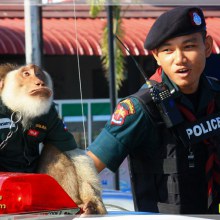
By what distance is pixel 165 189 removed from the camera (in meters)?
2.51

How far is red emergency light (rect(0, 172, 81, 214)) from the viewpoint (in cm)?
174

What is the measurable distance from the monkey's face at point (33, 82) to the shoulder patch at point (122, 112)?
0.31 metres

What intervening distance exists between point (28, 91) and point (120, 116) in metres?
0.46

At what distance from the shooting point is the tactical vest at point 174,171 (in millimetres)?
2465

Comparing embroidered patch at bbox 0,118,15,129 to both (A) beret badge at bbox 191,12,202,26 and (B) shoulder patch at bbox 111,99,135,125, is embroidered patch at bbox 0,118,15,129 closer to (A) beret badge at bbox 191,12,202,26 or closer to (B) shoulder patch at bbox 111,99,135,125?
(B) shoulder patch at bbox 111,99,135,125

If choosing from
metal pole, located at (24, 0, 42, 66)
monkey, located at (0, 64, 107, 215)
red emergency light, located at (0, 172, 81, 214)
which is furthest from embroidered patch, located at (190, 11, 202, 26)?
metal pole, located at (24, 0, 42, 66)

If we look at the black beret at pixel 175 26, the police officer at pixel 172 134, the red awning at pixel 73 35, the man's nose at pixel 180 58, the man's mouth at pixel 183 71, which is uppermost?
the red awning at pixel 73 35

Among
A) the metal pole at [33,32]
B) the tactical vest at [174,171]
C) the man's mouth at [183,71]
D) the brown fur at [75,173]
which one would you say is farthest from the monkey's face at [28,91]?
the metal pole at [33,32]

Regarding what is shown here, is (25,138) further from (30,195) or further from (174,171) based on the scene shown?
(30,195)

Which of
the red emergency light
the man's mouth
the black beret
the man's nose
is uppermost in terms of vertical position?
the black beret

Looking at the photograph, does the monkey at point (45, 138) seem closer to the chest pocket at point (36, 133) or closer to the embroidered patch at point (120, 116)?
the chest pocket at point (36, 133)

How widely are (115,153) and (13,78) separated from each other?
2.20 ft

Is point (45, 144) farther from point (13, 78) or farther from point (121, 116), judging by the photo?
point (121, 116)

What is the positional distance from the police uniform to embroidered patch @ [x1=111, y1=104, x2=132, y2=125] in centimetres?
34
